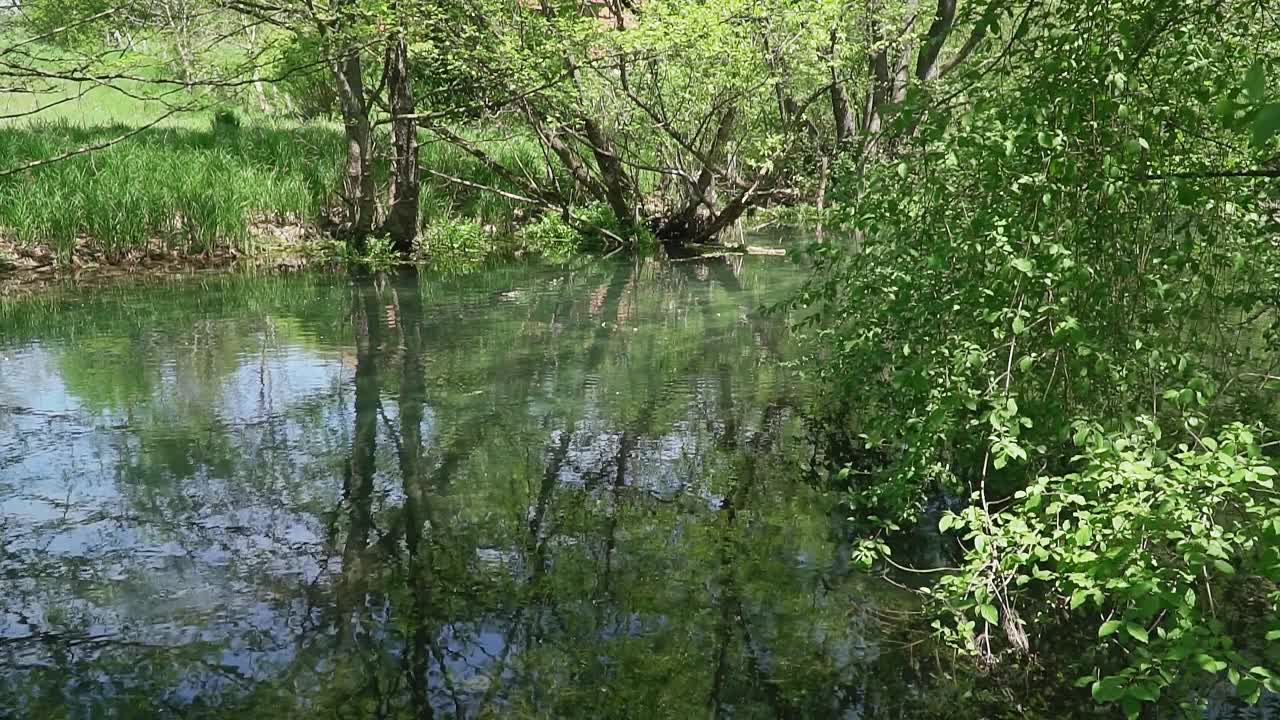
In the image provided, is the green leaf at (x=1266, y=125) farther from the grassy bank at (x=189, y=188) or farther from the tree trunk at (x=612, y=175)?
the tree trunk at (x=612, y=175)

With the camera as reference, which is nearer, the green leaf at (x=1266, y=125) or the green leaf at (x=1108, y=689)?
the green leaf at (x=1266, y=125)

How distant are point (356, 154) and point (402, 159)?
655mm

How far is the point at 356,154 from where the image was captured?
1558 centimetres

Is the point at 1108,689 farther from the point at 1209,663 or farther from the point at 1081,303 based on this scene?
the point at 1081,303

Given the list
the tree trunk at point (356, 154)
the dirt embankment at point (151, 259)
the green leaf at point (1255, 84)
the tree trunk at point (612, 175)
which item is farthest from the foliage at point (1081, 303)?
the dirt embankment at point (151, 259)

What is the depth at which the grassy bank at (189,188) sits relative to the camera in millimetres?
14023

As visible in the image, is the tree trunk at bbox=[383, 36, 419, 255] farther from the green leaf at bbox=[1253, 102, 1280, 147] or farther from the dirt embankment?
the green leaf at bbox=[1253, 102, 1280, 147]

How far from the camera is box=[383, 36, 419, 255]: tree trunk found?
15.0m

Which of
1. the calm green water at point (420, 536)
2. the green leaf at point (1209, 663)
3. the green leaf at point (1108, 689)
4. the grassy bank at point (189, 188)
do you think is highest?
the grassy bank at point (189, 188)

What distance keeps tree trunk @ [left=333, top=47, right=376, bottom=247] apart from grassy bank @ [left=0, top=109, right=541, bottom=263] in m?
0.84

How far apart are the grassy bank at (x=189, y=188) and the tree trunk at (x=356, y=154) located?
2.74ft

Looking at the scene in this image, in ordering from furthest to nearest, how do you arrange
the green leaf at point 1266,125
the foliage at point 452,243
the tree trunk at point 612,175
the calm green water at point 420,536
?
the foliage at point 452,243 < the tree trunk at point 612,175 < the calm green water at point 420,536 < the green leaf at point 1266,125

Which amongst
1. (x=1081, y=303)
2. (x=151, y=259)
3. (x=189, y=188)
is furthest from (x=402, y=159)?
(x=1081, y=303)

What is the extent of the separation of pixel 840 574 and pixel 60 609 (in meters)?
3.19
